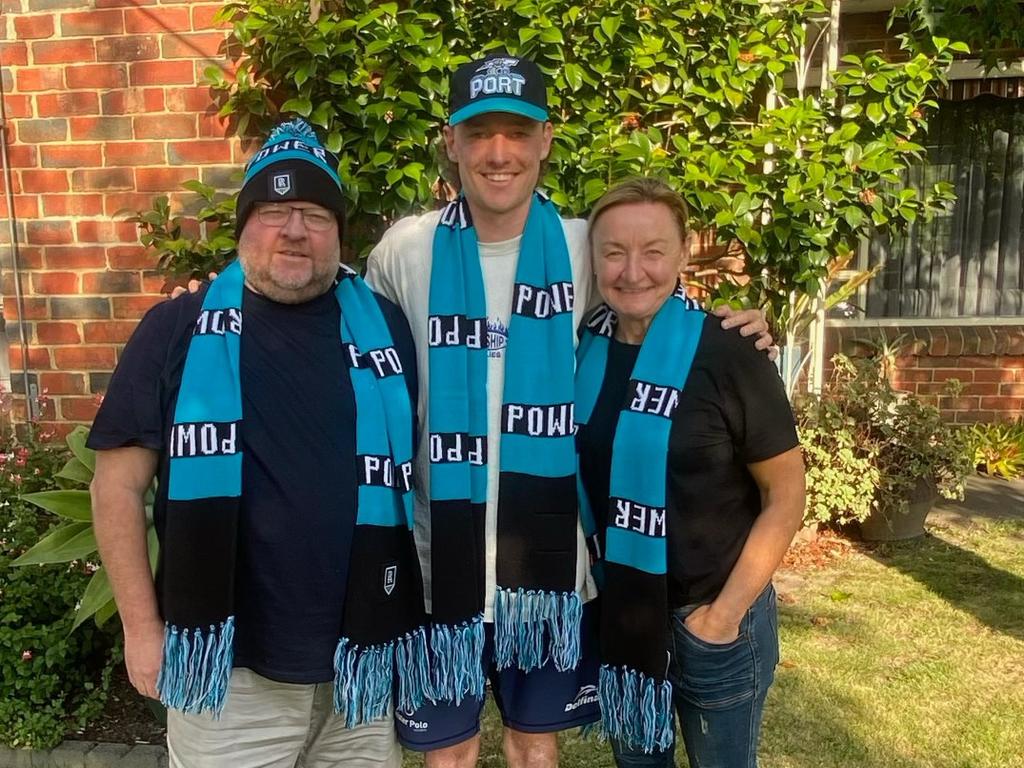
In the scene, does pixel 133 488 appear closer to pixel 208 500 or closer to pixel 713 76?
pixel 208 500

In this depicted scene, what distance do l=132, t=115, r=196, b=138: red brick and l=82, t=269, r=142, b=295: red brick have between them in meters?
0.59

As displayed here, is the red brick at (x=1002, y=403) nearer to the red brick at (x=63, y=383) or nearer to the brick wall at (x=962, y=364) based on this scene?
the brick wall at (x=962, y=364)

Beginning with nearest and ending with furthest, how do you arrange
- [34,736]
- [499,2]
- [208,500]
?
[208,500], [34,736], [499,2]

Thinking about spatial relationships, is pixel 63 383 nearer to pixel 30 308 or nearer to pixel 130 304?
pixel 30 308

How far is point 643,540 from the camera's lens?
78.1 inches

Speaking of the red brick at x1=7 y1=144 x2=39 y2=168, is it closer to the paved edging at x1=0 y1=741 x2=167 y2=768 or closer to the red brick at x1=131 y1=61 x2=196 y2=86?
the red brick at x1=131 y1=61 x2=196 y2=86

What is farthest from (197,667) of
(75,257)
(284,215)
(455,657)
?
(75,257)

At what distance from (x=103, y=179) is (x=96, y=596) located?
180cm

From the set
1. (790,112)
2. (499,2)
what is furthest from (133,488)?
(790,112)

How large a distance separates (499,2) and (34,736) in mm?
3373

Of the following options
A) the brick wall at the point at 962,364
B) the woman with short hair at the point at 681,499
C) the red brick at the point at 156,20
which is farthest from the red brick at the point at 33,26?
the brick wall at the point at 962,364

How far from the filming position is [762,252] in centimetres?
419

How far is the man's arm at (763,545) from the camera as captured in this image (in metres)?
1.96

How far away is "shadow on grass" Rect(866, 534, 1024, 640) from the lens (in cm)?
414
